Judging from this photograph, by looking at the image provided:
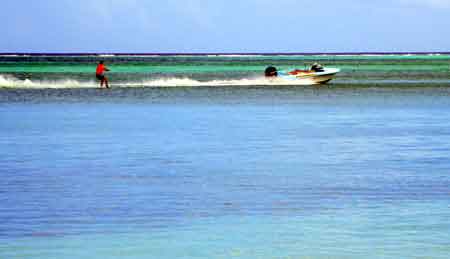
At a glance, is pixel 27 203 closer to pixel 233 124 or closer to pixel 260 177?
pixel 260 177

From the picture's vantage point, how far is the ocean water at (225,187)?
898 cm

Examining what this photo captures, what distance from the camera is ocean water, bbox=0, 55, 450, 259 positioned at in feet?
29.5

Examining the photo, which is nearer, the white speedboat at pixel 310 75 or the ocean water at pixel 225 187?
the ocean water at pixel 225 187

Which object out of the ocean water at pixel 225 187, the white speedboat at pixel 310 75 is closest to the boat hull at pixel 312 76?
the white speedboat at pixel 310 75

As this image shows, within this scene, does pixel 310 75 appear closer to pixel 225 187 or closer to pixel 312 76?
pixel 312 76

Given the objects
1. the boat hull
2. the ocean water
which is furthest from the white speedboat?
the ocean water

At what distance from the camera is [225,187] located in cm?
1253

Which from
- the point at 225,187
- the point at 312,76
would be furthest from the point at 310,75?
the point at 225,187

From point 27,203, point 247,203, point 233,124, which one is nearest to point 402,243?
point 247,203

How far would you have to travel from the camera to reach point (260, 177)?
13.4 m

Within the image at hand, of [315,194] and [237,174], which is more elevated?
[237,174]

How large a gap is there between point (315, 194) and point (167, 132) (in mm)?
9286

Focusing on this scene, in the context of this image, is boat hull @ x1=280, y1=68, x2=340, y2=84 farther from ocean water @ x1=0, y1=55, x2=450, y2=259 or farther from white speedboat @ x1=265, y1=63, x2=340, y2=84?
ocean water @ x1=0, y1=55, x2=450, y2=259

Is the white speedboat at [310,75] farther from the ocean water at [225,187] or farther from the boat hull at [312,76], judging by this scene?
the ocean water at [225,187]
